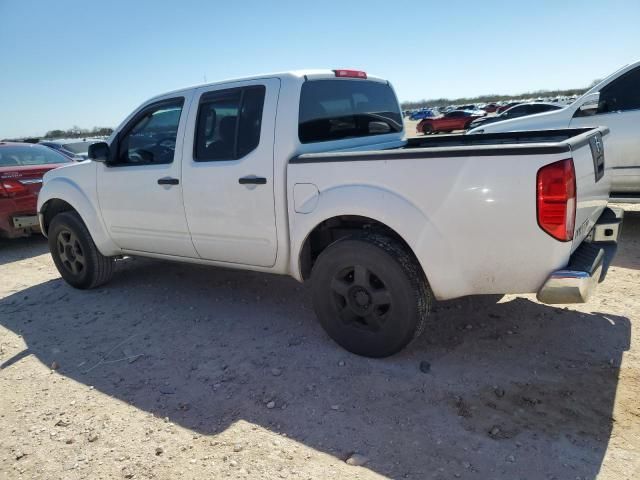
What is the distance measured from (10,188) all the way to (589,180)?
750 centimetres

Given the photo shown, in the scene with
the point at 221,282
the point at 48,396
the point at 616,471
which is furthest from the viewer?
the point at 221,282

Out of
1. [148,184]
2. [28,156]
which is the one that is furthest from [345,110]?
[28,156]

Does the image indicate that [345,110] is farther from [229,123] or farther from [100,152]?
[100,152]

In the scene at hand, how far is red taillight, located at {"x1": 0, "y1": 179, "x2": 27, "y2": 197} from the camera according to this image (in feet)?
23.5

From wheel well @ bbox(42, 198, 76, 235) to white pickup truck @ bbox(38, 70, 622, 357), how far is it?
0.20m

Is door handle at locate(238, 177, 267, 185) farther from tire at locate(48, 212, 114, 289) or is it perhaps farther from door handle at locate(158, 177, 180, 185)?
tire at locate(48, 212, 114, 289)

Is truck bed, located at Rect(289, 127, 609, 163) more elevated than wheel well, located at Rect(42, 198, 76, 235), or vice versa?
truck bed, located at Rect(289, 127, 609, 163)

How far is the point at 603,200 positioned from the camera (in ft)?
11.1

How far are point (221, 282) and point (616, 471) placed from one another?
384 cm

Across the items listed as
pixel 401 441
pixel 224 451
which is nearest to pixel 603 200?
pixel 401 441

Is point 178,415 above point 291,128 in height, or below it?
below

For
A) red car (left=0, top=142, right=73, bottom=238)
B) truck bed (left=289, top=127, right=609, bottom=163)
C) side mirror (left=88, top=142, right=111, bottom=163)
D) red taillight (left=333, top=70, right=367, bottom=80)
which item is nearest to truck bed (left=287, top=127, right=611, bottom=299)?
truck bed (left=289, top=127, right=609, bottom=163)

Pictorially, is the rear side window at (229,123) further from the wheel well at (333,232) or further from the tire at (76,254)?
the tire at (76,254)

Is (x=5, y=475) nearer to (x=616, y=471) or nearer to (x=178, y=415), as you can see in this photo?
(x=178, y=415)
